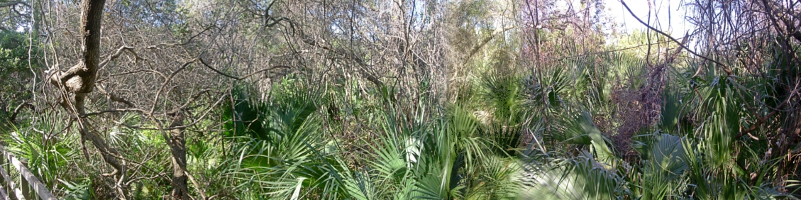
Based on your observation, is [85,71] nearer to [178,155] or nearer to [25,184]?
[25,184]

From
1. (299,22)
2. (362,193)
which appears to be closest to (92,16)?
(362,193)

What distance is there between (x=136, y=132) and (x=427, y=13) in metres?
3.55

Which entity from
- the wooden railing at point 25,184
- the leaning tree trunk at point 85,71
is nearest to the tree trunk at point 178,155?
the leaning tree trunk at point 85,71

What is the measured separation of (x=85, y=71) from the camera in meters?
3.58

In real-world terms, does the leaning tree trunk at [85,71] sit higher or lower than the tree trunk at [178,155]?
higher

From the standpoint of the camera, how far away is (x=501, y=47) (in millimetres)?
13961

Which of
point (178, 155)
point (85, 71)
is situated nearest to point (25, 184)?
point (85, 71)

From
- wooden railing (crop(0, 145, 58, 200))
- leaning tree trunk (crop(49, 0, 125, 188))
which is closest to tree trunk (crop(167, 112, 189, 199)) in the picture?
leaning tree trunk (crop(49, 0, 125, 188))

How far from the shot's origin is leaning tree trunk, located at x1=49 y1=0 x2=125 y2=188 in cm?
333

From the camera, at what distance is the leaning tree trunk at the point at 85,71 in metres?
3.33

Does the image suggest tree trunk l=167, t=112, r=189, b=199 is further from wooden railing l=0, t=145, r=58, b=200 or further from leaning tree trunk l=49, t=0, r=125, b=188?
wooden railing l=0, t=145, r=58, b=200

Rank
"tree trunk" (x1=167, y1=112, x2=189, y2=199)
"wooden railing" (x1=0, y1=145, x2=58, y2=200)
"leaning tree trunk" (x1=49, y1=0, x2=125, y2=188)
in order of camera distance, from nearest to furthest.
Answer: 1. "wooden railing" (x1=0, y1=145, x2=58, y2=200)
2. "leaning tree trunk" (x1=49, y1=0, x2=125, y2=188)
3. "tree trunk" (x1=167, y1=112, x2=189, y2=199)

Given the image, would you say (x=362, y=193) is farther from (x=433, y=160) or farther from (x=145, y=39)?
(x=145, y=39)

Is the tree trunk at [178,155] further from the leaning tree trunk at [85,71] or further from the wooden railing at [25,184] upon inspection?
the wooden railing at [25,184]
